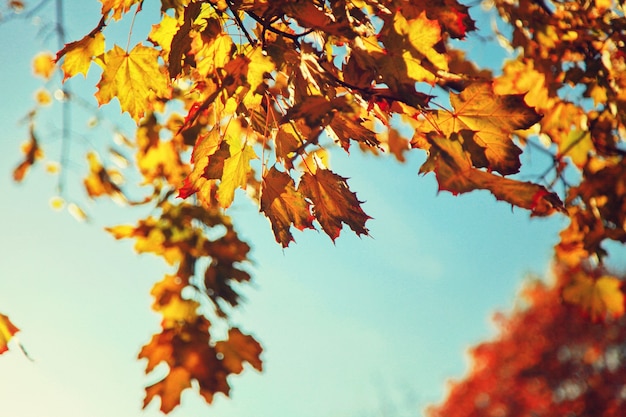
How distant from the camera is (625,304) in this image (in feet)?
11.7

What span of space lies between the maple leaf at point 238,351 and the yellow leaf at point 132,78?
3.96 ft

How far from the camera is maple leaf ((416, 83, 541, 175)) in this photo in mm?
1123

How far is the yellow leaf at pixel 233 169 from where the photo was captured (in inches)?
51.5

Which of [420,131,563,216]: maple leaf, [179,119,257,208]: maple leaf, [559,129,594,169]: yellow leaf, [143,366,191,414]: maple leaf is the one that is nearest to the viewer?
[420,131,563,216]: maple leaf

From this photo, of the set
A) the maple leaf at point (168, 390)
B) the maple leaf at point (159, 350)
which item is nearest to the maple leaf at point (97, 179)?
the maple leaf at point (159, 350)

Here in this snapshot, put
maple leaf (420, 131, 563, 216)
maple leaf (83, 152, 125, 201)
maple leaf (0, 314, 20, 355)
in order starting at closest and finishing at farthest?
maple leaf (420, 131, 563, 216) → maple leaf (0, 314, 20, 355) → maple leaf (83, 152, 125, 201)

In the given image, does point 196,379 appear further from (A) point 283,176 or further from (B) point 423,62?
(B) point 423,62

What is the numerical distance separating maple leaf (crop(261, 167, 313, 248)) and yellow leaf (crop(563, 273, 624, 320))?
2617 mm

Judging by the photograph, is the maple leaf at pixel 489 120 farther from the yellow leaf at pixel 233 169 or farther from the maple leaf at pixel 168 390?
the maple leaf at pixel 168 390

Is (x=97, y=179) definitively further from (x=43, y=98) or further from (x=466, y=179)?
(x=466, y=179)

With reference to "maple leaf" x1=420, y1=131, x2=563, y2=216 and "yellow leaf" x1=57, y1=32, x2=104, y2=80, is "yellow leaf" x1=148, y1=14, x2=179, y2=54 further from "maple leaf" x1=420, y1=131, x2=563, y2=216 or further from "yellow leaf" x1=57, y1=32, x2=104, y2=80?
"maple leaf" x1=420, y1=131, x2=563, y2=216

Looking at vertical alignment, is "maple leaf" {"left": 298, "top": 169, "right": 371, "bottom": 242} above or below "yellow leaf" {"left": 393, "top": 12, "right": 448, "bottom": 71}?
below

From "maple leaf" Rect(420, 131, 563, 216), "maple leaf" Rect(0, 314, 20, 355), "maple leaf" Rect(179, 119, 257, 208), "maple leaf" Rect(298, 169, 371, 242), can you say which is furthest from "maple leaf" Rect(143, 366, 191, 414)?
"maple leaf" Rect(420, 131, 563, 216)

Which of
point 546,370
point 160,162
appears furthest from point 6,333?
point 546,370
